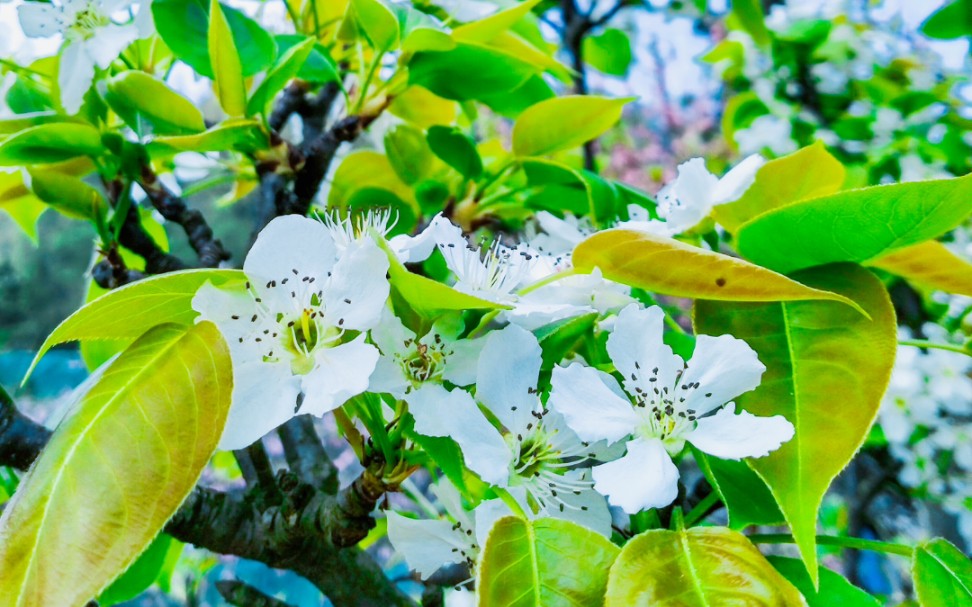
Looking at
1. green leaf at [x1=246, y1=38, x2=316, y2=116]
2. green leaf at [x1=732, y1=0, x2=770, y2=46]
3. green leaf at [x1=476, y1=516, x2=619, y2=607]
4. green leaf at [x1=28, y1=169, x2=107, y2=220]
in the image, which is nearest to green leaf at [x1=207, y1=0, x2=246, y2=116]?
green leaf at [x1=246, y1=38, x2=316, y2=116]

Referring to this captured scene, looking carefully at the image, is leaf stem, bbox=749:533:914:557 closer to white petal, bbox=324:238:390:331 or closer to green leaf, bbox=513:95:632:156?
white petal, bbox=324:238:390:331

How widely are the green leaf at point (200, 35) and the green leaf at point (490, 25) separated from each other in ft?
0.43

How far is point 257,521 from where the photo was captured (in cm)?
48

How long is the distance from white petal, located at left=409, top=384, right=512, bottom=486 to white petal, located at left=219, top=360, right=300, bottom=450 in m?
0.05

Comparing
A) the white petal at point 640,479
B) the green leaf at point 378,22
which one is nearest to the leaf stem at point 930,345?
the white petal at point 640,479

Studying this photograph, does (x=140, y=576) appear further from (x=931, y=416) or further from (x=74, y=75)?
(x=931, y=416)

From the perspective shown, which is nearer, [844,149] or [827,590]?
[827,590]

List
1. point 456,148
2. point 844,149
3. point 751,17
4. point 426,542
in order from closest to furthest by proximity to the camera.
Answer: point 426,542
point 456,148
point 751,17
point 844,149

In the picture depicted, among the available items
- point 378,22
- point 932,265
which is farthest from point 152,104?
point 932,265

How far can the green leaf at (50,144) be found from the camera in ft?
1.51

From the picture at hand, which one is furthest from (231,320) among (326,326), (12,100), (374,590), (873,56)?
(873,56)

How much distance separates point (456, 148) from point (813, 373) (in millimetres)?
333

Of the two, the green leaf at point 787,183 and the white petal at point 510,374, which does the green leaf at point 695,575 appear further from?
the green leaf at point 787,183

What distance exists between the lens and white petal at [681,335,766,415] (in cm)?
32
